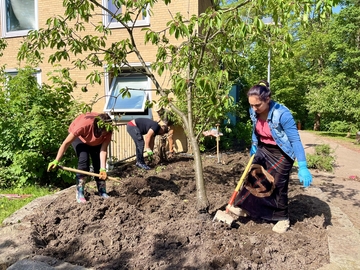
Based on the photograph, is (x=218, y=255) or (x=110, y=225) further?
(x=110, y=225)

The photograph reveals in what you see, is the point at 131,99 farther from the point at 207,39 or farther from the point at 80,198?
the point at 207,39

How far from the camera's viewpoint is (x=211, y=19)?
2.56 metres

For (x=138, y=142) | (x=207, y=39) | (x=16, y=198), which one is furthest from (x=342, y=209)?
(x=16, y=198)

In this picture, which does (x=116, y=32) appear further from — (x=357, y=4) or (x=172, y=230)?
(x=357, y=4)

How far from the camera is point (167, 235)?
3047 millimetres

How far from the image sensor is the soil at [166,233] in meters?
2.69

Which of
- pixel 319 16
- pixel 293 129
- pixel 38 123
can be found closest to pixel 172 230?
pixel 293 129

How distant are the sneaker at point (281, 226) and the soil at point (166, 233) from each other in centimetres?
7

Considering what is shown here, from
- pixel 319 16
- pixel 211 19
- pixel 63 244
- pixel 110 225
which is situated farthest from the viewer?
pixel 110 225

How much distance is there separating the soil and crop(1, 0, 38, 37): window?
7.47 m

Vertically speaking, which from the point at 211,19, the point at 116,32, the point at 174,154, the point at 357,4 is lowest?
the point at 174,154

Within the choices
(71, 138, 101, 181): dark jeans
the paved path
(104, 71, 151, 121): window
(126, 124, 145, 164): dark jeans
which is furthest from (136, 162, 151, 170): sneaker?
the paved path

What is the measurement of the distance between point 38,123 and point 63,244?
3.24 metres

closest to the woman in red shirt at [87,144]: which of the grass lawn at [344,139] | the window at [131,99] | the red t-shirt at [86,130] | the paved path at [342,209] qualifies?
the red t-shirt at [86,130]
